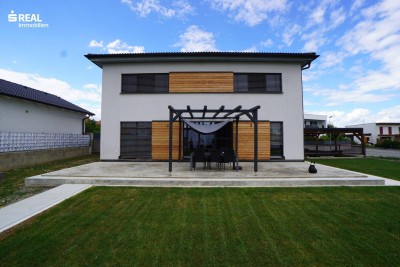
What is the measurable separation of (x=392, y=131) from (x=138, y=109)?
57.9m

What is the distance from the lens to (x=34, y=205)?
4.44 meters

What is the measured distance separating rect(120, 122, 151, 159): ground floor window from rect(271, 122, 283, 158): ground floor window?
7432 millimetres

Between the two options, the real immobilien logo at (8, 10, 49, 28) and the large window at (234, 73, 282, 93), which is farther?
the large window at (234, 73, 282, 93)

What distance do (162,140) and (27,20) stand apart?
9496 millimetres

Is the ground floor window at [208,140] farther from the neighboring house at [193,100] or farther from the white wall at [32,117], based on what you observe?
the white wall at [32,117]

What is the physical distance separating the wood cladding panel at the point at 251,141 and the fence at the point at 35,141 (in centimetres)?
1154

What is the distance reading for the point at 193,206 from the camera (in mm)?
4465

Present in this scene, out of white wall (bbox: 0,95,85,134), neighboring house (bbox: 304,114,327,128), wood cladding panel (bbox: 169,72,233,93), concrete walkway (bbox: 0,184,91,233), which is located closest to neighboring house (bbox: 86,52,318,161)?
wood cladding panel (bbox: 169,72,233,93)

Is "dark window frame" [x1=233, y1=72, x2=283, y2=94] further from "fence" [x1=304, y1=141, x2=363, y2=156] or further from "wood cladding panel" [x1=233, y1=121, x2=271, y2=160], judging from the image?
"fence" [x1=304, y1=141, x2=363, y2=156]

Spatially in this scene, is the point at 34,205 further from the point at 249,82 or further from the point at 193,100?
the point at 249,82

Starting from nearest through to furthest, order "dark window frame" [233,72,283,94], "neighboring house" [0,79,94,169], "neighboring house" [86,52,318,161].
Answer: "neighboring house" [0,79,94,169]
"neighboring house" [86,52,318,161]
"dark window frame" [233,72,283,94]

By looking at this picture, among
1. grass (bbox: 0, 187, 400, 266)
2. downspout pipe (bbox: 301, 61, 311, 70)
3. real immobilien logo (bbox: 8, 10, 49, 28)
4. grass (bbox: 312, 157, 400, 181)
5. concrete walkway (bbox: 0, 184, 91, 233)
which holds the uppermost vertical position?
real immobilien logo (bbox: 8, 10, 49, 28)

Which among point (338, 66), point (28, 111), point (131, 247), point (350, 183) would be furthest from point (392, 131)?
point (28, 111)

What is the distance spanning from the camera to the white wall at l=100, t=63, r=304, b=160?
442 inches
